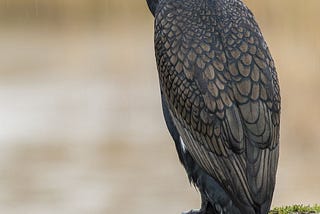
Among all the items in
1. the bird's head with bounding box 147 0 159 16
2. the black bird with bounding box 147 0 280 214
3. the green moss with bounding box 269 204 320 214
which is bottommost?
the green moss with bounding box 269 204 320 214

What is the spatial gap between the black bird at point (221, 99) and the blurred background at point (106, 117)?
5.45 meters

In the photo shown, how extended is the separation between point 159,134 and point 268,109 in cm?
838

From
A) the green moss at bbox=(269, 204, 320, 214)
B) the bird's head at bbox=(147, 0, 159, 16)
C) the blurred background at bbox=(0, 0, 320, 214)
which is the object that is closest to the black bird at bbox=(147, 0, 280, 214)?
the bird's head at bbox=(147, 0, 159, 16)

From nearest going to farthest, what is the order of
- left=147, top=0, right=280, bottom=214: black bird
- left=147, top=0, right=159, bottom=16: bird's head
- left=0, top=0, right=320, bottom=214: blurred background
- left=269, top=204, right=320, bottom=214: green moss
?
1. left=147, top=0, right=280, bottom=214: black bird
2. left=147, top=0, right=159, bottom=16: bird's head
3. left=269, top=204, right=320, bottom=214: green moss
4. left=0, top=0, right=320, bottom=214: blurred background

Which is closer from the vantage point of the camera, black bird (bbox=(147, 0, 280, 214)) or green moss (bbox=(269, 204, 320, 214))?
black bird (bbox=(147, 0, 280, 214))

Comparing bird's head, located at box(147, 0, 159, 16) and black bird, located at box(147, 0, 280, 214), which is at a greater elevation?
bird's head, located at box(147, 0, 159, 16)

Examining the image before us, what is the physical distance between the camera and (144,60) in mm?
17969

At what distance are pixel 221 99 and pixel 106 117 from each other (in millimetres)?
9639

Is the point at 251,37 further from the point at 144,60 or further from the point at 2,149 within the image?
the point at 144,60

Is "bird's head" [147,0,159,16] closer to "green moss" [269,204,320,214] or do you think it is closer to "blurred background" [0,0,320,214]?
"green moss" [269,204,320,214]

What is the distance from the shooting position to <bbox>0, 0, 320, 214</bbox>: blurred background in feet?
34.9

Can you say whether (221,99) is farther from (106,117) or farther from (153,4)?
(106,117)

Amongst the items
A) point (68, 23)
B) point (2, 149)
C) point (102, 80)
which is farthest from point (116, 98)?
point (68, 23)

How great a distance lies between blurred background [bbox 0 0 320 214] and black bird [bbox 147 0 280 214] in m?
5.45
